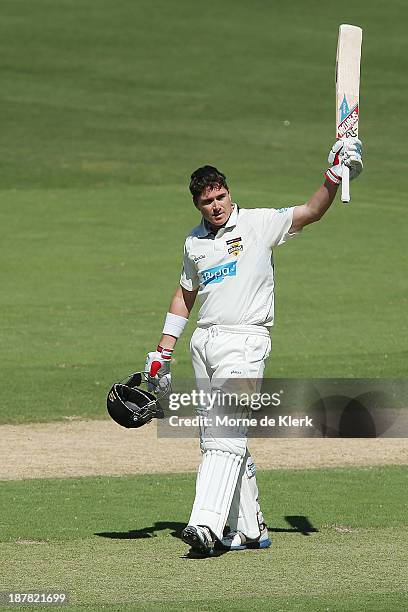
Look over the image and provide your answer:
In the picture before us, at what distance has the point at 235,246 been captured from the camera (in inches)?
333

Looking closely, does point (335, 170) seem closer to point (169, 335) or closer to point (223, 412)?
point (169, 335)

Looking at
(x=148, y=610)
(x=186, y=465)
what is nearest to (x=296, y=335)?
(x=186, y=465)

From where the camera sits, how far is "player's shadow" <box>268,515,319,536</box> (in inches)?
354

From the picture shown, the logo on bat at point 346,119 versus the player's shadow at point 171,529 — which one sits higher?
the logo on bat at point 346,119

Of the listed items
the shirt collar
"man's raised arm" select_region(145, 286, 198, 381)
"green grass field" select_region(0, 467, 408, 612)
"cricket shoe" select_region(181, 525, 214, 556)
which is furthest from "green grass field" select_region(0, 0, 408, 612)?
the shirt collar

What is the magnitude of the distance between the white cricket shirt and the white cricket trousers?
3.8 inches

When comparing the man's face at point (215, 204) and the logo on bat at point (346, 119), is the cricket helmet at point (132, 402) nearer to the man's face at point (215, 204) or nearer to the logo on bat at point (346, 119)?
the man's face at point (215, 204)

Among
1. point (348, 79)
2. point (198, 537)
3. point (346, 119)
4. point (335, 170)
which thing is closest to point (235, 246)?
point (335, 170)

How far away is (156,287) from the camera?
21.4 metres

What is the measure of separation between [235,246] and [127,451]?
4.45 metres

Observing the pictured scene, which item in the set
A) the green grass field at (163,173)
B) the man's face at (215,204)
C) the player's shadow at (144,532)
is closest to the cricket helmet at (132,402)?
the player's shadow at (144,532)

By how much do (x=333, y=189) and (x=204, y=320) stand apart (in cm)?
116

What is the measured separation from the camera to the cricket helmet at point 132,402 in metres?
8.77

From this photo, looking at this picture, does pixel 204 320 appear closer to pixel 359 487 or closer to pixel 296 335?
pixel 359 487
